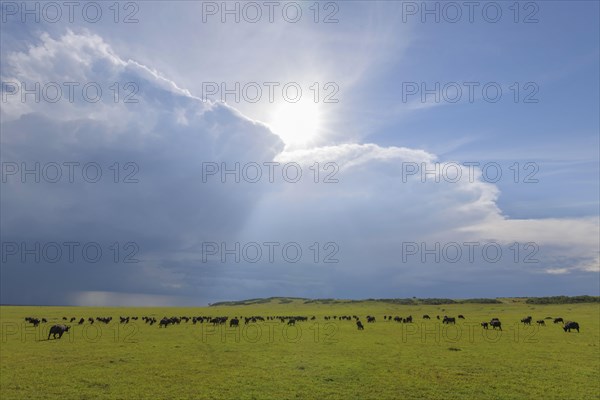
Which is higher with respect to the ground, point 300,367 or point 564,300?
point 300,367

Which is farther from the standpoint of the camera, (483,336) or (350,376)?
(483,336)

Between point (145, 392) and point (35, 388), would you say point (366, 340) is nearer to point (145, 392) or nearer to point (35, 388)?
point (145, 392)

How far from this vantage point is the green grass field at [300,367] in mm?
22109

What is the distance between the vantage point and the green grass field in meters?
22.1

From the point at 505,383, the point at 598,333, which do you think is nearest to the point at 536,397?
the point at 505,383

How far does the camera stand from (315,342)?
134 ft

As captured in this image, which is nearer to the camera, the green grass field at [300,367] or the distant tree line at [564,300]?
the green grass field at [300,367]

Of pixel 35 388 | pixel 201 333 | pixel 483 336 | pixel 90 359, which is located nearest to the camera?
pixel 35 388

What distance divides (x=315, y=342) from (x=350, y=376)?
15688 mm

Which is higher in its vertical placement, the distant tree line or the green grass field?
the green grass field

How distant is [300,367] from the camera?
28.0 meters

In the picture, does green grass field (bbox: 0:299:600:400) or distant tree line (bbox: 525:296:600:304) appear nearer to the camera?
green grass field (bbox: 0:299:600:400)

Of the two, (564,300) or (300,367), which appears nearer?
(300,367)

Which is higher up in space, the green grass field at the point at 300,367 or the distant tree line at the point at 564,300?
the green grass field at the point at 300,367
